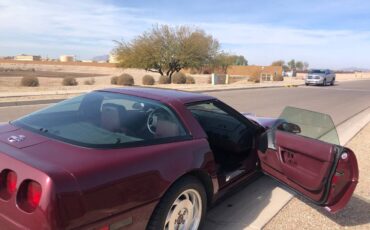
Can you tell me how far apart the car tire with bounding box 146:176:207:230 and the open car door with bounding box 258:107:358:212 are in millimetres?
1022

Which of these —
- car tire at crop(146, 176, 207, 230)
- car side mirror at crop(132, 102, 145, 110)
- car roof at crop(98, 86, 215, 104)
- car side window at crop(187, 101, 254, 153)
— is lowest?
car tire at crop(146, 176, 207, 230)

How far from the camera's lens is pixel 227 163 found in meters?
4.52

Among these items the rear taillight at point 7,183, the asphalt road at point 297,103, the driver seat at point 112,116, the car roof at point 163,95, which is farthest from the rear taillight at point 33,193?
the asphalt road at point 297,103

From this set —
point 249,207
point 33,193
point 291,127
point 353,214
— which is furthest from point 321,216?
point 33,193

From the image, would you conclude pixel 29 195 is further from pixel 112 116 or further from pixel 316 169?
pixel 316 169

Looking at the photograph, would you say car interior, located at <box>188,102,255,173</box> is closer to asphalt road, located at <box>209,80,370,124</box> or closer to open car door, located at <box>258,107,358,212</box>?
open car door, located at <box>258,107,358,212</box>

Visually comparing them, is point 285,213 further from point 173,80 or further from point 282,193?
point 173,80

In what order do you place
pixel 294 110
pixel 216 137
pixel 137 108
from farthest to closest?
1. pixel 294 110
2. pixel 216 137
3. pixel 137 108

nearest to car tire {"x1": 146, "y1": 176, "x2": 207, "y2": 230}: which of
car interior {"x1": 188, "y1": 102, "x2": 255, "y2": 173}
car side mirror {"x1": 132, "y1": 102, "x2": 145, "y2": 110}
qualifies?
car side mirror {"x1": 132, "y1": 102, "x2": 145, "y2": 110}

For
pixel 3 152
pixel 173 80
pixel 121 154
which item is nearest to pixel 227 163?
pixel 121 154

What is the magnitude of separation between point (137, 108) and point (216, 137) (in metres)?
1.37

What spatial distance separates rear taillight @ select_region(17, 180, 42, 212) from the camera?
2.37 metres

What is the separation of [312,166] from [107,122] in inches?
77.6

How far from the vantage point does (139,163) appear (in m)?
2.83
